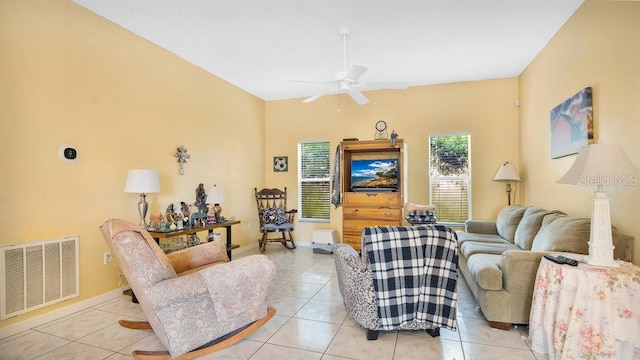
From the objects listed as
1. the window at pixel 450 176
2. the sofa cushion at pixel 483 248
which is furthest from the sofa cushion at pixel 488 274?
the window at pixel 450 176

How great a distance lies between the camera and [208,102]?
4.82m

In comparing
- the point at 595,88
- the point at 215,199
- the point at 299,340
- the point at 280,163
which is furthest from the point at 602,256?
the point at 280,163

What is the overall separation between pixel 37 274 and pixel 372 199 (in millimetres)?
4019

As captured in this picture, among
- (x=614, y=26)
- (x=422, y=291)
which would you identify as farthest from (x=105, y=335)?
(x=614, y=26)

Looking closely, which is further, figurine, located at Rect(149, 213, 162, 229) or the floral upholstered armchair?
figurine, located at Rect(149, 213, 162, 229)

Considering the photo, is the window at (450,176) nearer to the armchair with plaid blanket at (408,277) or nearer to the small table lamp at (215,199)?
the armchair with plaid blanket at (408,277)

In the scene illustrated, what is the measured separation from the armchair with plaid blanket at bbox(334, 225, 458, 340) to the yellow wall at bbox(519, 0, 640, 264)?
1414 millimetres

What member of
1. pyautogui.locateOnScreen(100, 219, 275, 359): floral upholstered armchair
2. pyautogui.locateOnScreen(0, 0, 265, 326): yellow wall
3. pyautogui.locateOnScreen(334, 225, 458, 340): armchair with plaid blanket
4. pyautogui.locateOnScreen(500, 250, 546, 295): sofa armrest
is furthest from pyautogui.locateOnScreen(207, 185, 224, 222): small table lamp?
pyautogui.locateOnScreen(500, 250, 546, 295): sofa armrest

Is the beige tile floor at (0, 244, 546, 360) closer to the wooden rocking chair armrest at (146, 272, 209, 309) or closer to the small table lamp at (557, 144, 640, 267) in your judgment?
the wooden rocking chair armrest at (146, 272, 209, 309)

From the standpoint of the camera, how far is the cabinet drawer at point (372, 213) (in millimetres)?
4930

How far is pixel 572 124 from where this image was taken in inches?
124

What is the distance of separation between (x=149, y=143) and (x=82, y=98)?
2.80 ft

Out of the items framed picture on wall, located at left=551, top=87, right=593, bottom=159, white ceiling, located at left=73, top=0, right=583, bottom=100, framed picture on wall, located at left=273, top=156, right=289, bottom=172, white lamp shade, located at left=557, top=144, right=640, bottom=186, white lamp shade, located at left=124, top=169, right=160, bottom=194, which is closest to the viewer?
→ white lamp shade, located at left=557, top=144, right=640, bottom=186

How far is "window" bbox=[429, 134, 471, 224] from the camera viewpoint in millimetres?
5230
